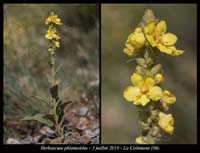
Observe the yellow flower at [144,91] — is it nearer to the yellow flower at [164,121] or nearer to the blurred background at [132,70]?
the yellow flower at [164,121]

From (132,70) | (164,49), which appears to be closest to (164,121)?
(164,49)

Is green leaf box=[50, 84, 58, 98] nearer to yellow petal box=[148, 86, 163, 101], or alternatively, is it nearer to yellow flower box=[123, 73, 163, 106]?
yellow flower box=[123, 73, 163, 106]

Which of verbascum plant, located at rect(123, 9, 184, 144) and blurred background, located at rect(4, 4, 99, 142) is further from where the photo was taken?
blurred background, located at rect(4, 4, 99, 142)

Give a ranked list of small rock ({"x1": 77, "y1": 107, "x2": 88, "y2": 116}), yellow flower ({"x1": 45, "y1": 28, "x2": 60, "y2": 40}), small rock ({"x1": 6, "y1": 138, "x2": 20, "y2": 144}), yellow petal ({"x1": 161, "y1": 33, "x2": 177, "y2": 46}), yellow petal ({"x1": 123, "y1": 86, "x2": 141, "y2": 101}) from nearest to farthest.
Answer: yellow petal ({"x1": 123, "y1": 86, "x2": 141, "y2": 101})
yellow petal ({"x1": 161, "y1": 33, "x2": 177, "y2": 46})
yellow flower ({"x1": 45, "y1": 28, "x2": 60, "y2": 40})
small rock ({"x1": 6, "y1": 138, "x2": 20, "y2": 144})
small rock ({"x1": 77, "y1": 107, "x2": 88, "y2": 116})

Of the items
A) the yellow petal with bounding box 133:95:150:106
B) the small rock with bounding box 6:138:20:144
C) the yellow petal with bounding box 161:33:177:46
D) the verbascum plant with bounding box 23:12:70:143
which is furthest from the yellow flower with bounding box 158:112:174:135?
the small rock with bounding box 6:138:20:144

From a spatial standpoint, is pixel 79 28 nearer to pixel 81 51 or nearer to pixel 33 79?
pixel 81 51

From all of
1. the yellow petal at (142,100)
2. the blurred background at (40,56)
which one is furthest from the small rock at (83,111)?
the yellow petal at (142,100)

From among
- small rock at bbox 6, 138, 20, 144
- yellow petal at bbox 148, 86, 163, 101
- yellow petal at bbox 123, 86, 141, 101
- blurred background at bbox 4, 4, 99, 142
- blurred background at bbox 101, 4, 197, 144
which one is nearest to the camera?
yellow petal at bbox 148, 86, 163, 101
